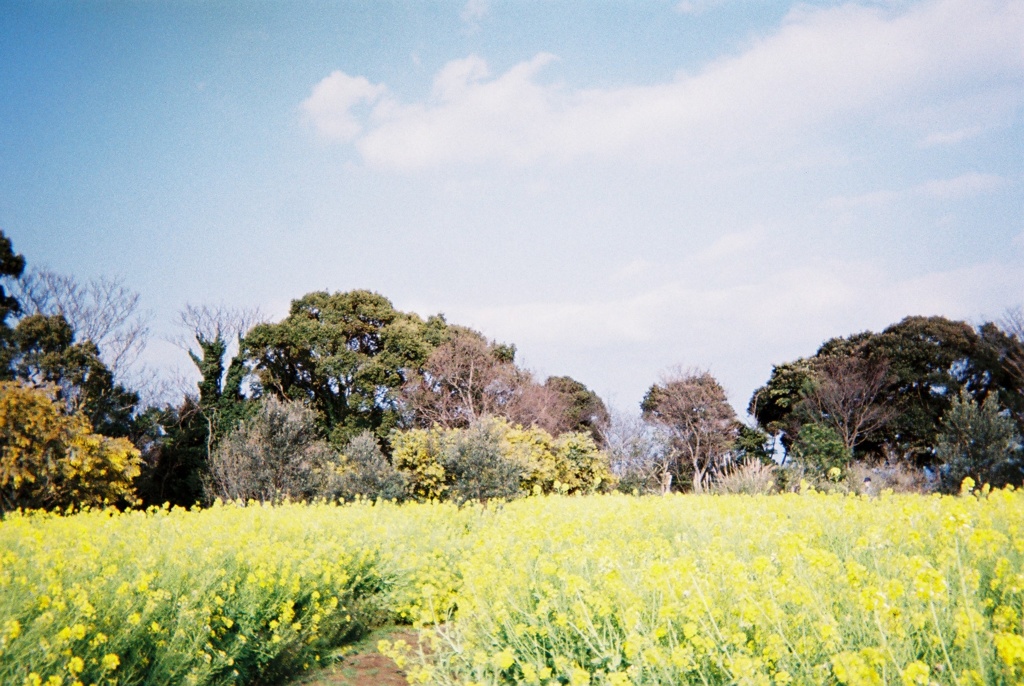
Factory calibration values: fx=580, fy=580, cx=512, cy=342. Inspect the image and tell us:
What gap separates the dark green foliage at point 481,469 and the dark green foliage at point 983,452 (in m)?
12.6

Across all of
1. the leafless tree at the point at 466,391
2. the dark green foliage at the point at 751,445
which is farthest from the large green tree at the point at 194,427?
the dark green foliage at the point at 751,445

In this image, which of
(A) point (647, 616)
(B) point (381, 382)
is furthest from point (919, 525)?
(B) point (381, 382)

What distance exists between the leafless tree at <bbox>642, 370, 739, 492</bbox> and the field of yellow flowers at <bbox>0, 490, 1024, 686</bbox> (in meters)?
21.4

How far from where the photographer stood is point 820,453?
54.6ft

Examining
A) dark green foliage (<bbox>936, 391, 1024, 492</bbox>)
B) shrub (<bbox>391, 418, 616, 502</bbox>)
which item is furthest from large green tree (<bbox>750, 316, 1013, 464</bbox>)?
shrub (<bbox>391, 418, 616, 502</bbox>)

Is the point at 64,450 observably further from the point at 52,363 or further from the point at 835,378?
the point at 835,378

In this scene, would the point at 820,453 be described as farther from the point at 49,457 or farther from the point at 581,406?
the point at 49,457

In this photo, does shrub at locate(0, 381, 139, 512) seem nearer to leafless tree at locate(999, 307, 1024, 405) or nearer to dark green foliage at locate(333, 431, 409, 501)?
dark green foliage at locate(333, 431, 409, 501)

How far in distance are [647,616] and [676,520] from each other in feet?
11.6

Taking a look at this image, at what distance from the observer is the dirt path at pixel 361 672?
5664mm

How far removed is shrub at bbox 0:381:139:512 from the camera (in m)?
13.9

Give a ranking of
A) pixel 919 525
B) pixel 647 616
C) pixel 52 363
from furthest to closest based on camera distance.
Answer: pixel 52 363
pixel 919 525
pixel 647 616

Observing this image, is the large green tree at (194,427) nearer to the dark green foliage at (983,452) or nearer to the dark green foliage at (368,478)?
the dark green foliage at (368,478)

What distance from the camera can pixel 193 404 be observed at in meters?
24.4
